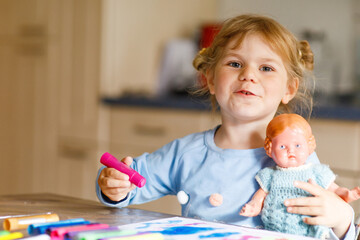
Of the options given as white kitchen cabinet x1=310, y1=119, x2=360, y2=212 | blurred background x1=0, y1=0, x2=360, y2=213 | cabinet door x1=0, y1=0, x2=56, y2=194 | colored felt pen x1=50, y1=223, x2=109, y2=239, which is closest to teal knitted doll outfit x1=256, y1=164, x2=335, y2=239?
colored felt pen x1=50, y1=223, x2=109, y2=239

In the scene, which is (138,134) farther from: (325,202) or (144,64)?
(325,202)

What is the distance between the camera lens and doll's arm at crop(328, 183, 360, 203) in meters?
0.88

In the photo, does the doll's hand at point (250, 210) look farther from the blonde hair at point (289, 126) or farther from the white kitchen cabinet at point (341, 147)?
the white kitchen cabinet at point (341, 147)

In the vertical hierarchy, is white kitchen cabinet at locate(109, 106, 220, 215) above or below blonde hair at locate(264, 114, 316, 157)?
below

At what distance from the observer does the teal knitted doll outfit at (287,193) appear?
879 mm

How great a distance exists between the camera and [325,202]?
847 mm

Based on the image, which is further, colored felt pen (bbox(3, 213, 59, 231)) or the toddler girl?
the toddler girl

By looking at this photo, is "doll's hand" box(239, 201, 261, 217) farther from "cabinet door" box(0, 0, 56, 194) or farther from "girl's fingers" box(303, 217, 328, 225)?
"cabinet door" box(0, 0, 56, 194)

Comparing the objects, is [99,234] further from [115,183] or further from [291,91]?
[291,91]

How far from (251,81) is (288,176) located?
0.21m

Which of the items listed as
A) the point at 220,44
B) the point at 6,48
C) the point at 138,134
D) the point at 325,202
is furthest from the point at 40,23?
the point at 325,202

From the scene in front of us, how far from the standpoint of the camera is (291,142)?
0.90m

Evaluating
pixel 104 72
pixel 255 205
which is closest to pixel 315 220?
pixel 255 205

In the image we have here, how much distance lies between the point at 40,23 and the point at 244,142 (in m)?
1.98
